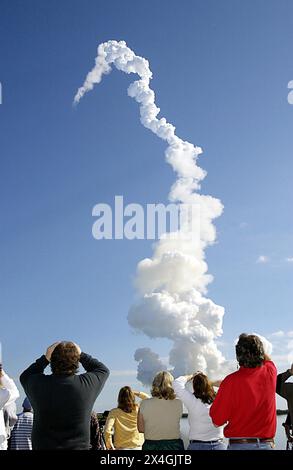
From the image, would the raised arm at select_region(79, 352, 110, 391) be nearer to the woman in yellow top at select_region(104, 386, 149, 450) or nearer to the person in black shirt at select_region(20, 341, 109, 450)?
the person in black shirt at select_region(20, 341, 109, 450)

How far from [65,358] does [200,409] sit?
10.4ft

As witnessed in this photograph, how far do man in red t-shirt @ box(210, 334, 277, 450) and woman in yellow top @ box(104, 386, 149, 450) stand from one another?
3.88 m

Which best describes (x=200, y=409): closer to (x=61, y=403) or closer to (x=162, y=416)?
(x=162, y=416)

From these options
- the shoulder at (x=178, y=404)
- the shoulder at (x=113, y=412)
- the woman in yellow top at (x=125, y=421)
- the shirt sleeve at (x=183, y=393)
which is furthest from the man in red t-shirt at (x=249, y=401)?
the shoulder at (x=113, y=412)

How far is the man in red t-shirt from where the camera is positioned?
7906mm

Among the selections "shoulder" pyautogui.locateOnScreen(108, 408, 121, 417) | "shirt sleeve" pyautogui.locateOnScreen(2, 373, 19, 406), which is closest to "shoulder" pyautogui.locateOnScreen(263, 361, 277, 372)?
"shirt sleeve" pyautogui.locateOnScreen(2, 373, 19, 406)

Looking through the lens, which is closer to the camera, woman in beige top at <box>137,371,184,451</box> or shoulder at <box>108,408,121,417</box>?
woman in beige top at <box>137,371,184,451</box>

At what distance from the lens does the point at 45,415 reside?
7.43m

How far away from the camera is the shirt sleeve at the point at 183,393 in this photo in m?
9.70

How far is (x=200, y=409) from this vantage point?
379 inches

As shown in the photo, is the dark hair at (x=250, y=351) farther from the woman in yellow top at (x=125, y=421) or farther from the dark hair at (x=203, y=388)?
the woman in yellow top at (x=125, y=421)

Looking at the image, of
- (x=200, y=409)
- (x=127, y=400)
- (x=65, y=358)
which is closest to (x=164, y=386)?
(x=200, y=409)
